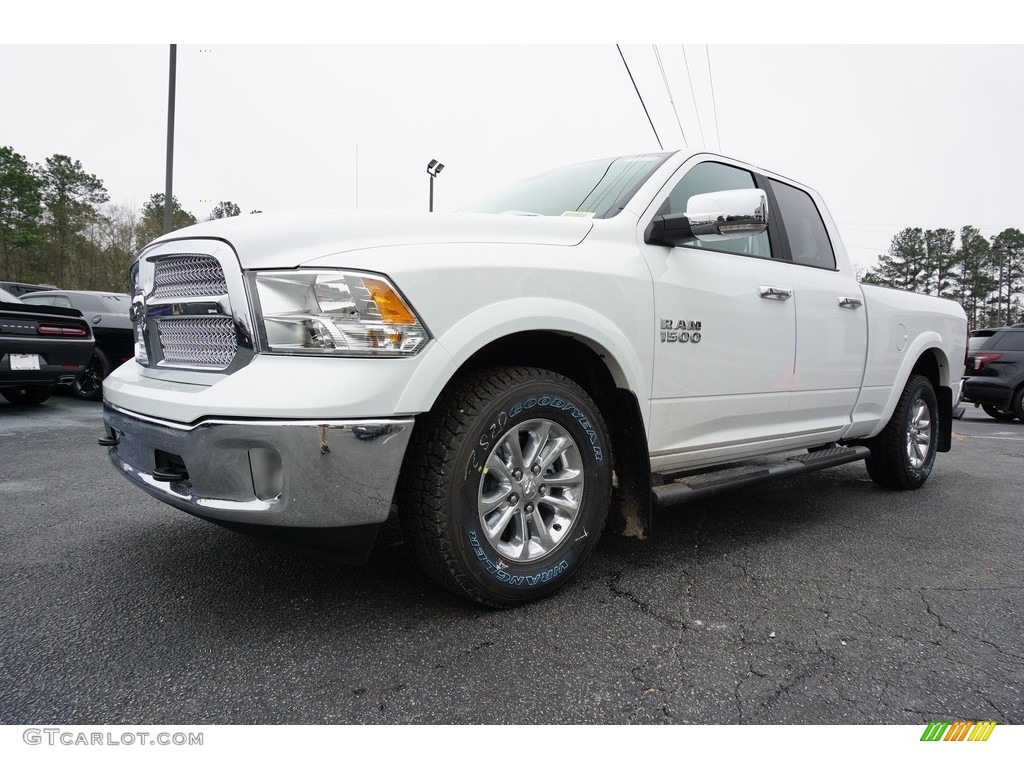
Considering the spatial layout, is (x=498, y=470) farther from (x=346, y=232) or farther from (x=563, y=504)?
(x=346, y=232)

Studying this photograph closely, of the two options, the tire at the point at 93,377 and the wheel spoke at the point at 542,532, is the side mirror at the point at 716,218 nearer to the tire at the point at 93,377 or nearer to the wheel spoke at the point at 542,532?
the wheel spoke at the point at 542,532

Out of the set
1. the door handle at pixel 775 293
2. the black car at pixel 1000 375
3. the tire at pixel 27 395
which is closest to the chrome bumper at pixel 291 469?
the door handle at pixel 775 293

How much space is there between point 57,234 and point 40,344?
1788 inches

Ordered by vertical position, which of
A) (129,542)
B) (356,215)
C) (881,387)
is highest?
(356,215)

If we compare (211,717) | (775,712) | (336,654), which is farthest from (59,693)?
(775,712)

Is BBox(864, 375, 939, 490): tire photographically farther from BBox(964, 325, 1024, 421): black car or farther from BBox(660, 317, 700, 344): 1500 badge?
BBox(964, 325, 1024, 421): black car

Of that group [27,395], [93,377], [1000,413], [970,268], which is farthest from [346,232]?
[970,268]

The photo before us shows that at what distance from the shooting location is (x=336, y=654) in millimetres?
1975

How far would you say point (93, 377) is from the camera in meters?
8.91

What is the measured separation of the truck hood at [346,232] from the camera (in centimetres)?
201

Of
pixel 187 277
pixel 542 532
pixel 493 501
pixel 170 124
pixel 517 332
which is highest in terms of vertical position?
pixel 170 124

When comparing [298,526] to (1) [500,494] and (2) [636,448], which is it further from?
(2) [636,448]

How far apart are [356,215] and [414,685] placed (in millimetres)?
1424

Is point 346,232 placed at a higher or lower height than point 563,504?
higher
